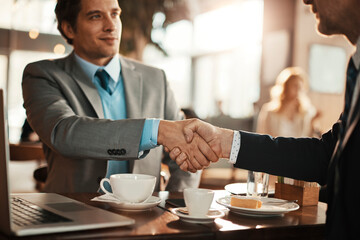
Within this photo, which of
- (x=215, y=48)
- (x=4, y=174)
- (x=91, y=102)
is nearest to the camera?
(x=4, y=174)

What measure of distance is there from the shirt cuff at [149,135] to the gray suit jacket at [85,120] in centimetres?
5

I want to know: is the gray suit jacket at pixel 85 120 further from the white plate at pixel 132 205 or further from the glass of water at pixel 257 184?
the glass of water at pixel 257 184

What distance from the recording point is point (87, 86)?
188 cm

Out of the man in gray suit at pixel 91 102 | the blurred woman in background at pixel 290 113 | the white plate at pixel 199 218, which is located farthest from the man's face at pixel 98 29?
the blurred woman in background at pixel 290 113

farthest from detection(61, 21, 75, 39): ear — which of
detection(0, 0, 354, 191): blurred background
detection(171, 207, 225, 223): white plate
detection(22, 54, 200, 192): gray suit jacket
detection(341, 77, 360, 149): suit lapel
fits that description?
detection(341, 77, 360, 149): suit lapel

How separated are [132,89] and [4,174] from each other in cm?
118

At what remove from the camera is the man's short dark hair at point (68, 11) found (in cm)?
199

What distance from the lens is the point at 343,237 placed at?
2.95 feet

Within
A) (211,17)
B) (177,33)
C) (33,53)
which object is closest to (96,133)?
(33,53)

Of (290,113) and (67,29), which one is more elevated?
(67,29)

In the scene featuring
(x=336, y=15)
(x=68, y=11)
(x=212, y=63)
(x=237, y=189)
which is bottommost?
(x=237, y=189)

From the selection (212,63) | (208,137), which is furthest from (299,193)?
(212,63)

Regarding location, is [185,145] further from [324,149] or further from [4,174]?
[4,174]

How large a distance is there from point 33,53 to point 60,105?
12.6 ft
